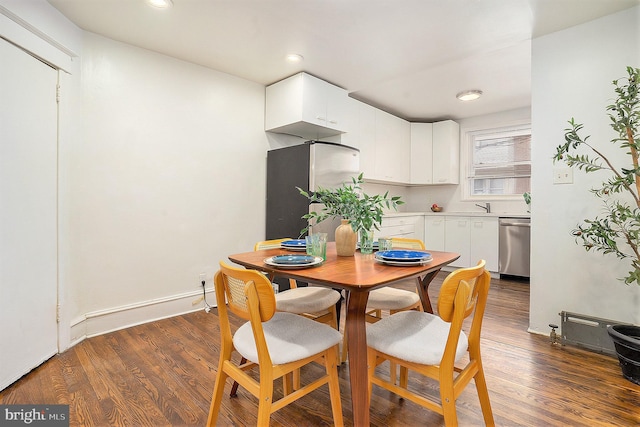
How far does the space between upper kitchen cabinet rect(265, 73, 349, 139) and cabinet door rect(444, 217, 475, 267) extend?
227 centimetres

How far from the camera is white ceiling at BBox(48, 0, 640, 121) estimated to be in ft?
6.79

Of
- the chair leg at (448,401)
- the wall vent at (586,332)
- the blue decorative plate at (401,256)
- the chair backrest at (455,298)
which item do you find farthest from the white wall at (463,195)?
the chair leg at (448,401)

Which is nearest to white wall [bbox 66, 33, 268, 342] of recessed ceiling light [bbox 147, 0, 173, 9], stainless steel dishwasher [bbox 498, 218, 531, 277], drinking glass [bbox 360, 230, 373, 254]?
recessed ceiling light [bbox 147, 0, 173, 9]

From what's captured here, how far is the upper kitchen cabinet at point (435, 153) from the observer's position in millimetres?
4793

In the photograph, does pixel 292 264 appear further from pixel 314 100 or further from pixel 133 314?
pixel 314 100

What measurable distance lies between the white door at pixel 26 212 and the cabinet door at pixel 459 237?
178 inches

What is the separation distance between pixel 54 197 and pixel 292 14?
2066 mm

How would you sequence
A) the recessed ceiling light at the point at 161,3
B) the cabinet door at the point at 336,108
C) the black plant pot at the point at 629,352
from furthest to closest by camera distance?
the cabinet door at the point at 336,108
the recessed ceiling light at the point at 161,3
the black plant pot at the point at 629,352

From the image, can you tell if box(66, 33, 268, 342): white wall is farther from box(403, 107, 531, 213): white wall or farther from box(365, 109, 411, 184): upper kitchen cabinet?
box(403, 107, 531, 213): white wall

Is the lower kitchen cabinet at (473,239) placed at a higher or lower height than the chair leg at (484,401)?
higher

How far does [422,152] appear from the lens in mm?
4961

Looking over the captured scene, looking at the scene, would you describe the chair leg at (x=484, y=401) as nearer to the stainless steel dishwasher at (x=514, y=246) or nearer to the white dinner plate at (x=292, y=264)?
the white dinner plate at (x=292, y=264)

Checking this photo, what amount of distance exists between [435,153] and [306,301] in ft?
12.9

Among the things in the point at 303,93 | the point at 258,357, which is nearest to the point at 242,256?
the point at 258,357
